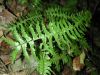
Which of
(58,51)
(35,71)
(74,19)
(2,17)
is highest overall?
(2,17)

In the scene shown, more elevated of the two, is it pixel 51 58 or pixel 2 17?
pixel 2 17

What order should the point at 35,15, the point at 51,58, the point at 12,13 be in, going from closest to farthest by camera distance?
1. the point at 51,58
2. the point at 35,15
3. the point at 12,13

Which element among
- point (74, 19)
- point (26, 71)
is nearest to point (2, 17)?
point (26, 71)

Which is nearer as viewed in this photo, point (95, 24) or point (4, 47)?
point (4, 47)

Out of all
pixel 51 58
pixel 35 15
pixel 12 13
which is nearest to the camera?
pixel 51 58

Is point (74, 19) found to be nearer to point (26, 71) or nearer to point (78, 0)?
point (78, 0)

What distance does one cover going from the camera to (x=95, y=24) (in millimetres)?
3578

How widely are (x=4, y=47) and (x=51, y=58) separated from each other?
0.70 metres

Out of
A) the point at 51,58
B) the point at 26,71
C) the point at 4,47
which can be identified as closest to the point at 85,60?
the point at 51,58

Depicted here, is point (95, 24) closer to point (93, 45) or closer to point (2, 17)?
point (93, 45)

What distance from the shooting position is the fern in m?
2.60

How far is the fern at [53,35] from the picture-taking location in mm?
2604

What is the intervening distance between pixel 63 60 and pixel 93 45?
588 millimetres

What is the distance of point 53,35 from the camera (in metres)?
2.67
